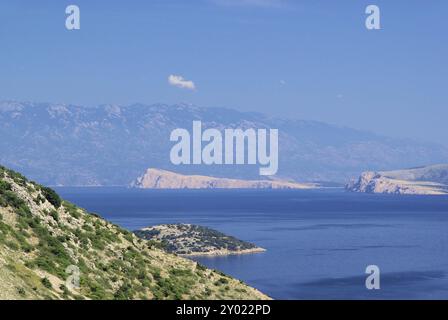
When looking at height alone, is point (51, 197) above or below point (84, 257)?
above

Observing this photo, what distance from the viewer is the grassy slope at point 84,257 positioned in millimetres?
49853

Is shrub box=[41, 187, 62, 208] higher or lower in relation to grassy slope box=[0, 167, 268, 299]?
higher

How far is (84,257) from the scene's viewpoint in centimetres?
5741

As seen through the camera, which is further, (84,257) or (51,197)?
(51,197)

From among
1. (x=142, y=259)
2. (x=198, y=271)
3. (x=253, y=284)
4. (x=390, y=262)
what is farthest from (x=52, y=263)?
(x=390, y=262)

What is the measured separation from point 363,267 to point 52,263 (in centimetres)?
13544

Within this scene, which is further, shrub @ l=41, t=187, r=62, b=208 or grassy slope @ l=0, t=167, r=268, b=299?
shrub @ l=41, t=187, r=62, b=208

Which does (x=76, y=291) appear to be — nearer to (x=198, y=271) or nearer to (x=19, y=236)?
(x=19, y=236)

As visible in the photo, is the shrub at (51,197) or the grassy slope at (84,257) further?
the shrub at (51,197)

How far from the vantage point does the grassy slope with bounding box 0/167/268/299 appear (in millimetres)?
49853

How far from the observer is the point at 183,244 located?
193m

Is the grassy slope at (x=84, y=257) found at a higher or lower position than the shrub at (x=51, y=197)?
lower
